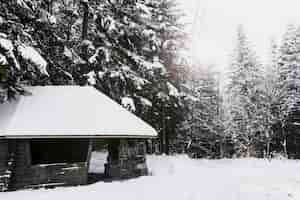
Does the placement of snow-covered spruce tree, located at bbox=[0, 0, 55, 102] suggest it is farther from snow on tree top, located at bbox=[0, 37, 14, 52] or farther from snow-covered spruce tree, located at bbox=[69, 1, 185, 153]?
snow-covered spruce tree, located at bbox=[69, 1, 185, 153]

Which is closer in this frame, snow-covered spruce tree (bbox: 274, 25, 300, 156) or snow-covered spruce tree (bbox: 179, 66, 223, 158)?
snow-covered spruce tree (bbox: 274, 25, 300, 156)

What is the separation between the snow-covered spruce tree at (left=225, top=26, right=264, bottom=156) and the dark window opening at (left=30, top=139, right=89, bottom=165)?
Answer: 19.4m

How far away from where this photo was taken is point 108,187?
11.8m

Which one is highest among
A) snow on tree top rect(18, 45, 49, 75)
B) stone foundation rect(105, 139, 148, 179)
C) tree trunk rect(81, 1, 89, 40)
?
tree trunk rect(81, 1, 89, 40)

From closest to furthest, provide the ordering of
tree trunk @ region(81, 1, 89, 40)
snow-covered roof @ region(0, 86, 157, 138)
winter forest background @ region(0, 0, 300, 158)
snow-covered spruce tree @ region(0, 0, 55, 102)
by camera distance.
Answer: snow-covered roof @ region(0, 86, 157, 138) → snow-covered spruce tree @ region(0, 0, 55, 102) → winter forest background @ region(0, 0, 300, 158) → tree trunk @ region(81, 1, 89, 40)

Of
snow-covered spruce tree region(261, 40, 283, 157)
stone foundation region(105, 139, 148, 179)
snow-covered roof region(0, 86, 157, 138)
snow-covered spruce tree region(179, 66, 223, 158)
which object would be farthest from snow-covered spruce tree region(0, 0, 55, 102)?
snow-covered spruce tree region(261, 40, 283, 157)

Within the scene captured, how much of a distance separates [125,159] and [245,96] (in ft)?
67.0

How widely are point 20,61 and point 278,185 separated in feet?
36.4

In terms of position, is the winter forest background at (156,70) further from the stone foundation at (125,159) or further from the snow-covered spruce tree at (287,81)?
the stone foundation at (125,159)

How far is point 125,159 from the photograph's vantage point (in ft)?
46.5

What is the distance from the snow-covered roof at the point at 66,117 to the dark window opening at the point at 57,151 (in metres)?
3.26

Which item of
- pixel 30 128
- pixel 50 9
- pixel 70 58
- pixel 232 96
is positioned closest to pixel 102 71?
pixel 70 58

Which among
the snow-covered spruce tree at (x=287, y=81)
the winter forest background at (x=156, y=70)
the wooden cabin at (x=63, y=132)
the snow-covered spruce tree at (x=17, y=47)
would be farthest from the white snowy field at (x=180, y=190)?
the snow-covered spruce tree at (x=287, y=81)

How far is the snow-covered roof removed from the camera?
38.1 ft
